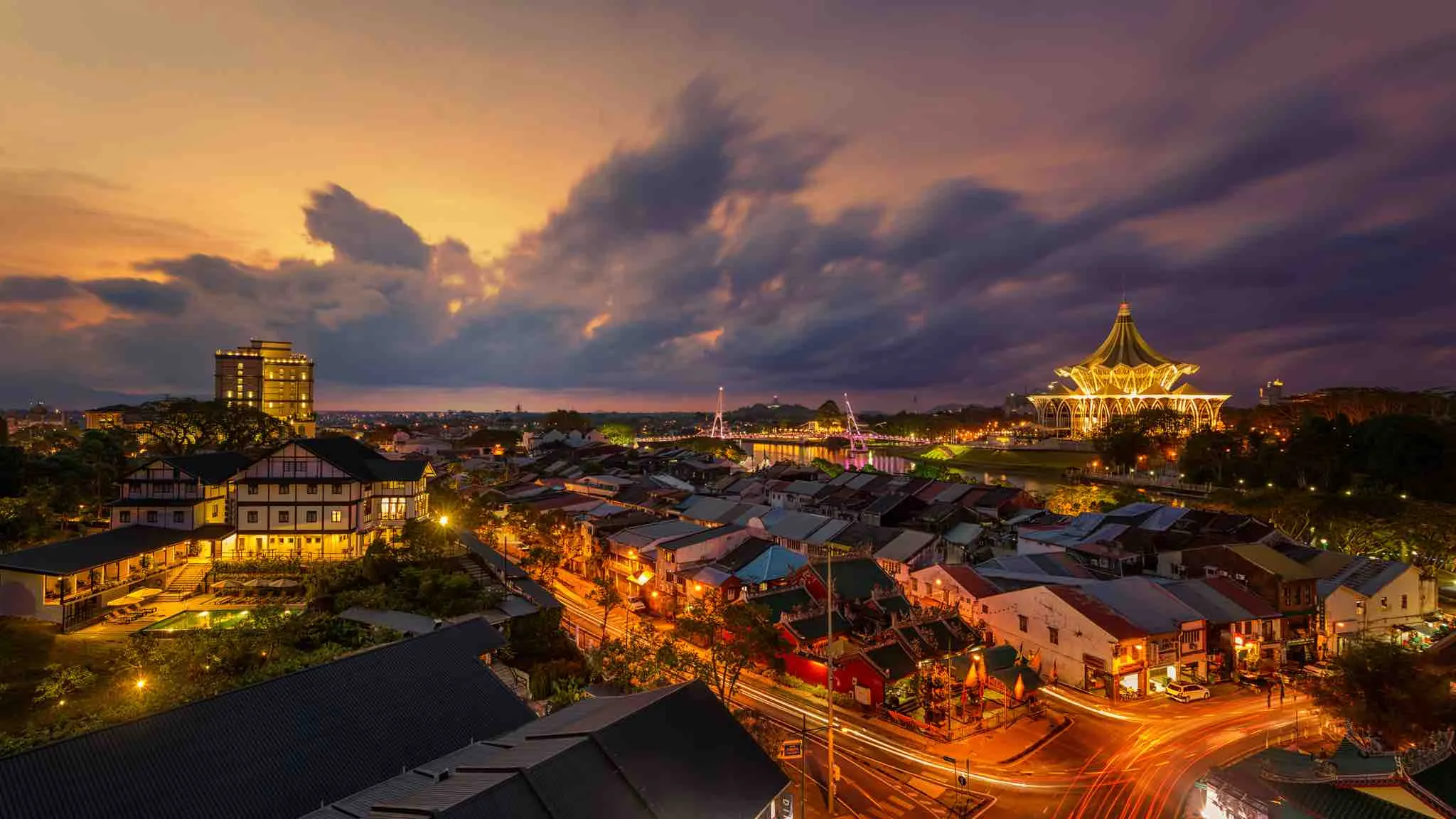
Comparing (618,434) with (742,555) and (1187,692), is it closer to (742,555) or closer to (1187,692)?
(742,555)

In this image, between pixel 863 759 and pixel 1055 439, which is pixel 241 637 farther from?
pixel 1055 439

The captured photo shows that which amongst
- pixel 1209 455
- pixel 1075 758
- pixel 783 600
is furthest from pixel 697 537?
pixel 1209 455

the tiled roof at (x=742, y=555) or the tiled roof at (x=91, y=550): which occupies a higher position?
the tiled roof at (x=91, y=550)

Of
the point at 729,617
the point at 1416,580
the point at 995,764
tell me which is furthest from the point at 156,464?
the point at 1416,580

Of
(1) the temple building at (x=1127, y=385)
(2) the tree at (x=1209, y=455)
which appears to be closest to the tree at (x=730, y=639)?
(2) the tree at (x=1209, y=455)

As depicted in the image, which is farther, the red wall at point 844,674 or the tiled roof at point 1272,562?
the tiled roof at point 1272,562

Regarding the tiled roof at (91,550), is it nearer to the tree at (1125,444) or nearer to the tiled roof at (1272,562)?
the tiled roof at (1272,562)
